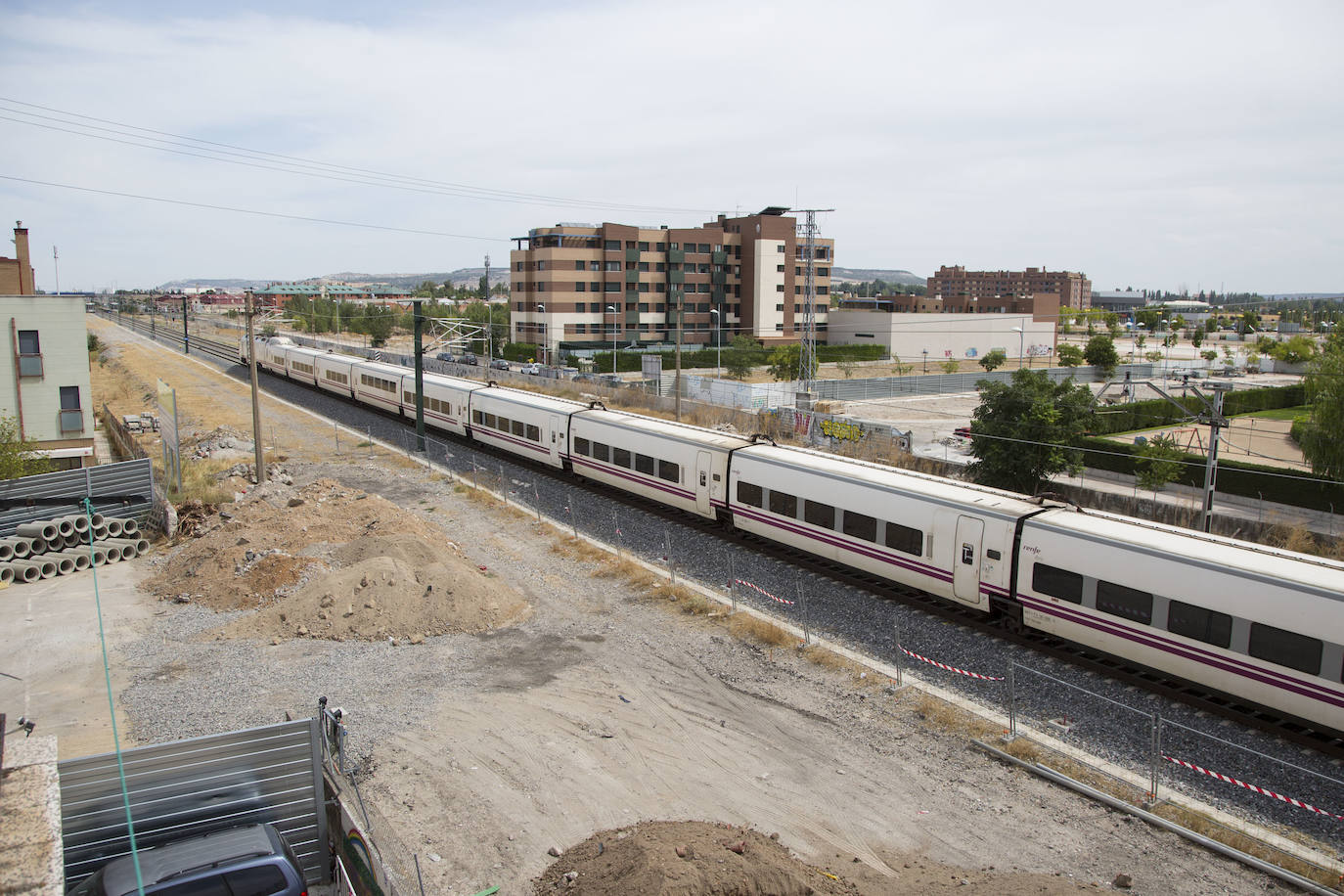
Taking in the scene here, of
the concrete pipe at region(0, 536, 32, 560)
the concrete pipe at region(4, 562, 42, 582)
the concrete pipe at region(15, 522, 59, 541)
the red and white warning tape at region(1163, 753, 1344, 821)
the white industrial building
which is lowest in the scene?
the concrete pipe at region(4, 562, 42, 582)

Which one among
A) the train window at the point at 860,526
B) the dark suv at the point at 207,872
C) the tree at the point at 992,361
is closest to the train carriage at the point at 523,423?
the train window at the point at 860,526

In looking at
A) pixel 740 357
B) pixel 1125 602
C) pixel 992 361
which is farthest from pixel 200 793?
pixel 992 361

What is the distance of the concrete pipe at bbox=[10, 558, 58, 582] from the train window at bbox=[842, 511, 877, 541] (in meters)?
19.2

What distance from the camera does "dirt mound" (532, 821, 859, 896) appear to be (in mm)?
8727

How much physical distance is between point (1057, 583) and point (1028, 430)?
1598cm

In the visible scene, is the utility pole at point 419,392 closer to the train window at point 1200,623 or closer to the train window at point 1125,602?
the train window at point 1125,602

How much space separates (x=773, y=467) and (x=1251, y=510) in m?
22.2

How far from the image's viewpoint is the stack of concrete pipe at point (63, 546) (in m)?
20.8

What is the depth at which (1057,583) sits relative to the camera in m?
14.9

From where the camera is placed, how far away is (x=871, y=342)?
10119 centimetres

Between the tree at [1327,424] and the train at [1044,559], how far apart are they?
2183cm

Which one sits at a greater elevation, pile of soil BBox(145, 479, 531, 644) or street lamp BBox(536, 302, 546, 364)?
street lamp BBox(536, 302, 546, 364)

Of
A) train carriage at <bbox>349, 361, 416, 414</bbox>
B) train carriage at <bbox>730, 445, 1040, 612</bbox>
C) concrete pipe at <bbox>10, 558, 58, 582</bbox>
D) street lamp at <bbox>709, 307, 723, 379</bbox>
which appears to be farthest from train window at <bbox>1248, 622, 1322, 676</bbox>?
street lamp at <bbox>709, 307, 723, 379</bbox>

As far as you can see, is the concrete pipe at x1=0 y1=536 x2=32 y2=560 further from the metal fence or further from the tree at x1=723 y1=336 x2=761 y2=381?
the tree at x1=723 y1=336 x2=761 y2=381
